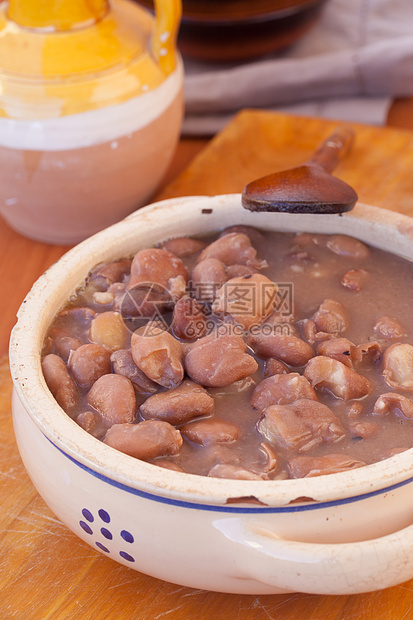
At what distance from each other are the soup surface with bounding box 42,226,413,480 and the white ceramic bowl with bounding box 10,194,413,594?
4cm

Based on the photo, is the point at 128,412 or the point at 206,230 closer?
the point at 128,412

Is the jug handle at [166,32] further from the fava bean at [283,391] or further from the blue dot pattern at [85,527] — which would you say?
the blue dot pattern at [85,527]

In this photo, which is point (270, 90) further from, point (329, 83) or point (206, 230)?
point (206, 230)

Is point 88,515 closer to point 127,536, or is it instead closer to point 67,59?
point 127,536

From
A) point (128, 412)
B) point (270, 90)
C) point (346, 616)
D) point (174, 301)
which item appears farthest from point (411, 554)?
point (270, 90)

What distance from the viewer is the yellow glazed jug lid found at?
130cm

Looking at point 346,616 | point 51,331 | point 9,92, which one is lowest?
point 346,616

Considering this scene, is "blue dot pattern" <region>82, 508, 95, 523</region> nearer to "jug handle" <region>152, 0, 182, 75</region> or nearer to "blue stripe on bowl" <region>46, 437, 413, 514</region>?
"blue stripe on bowl" <region>46, 437, 413, 514</region>

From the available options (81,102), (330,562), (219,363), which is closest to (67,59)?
(81,102)

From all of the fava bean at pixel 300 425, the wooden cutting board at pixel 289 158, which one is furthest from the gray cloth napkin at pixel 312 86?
the fava bean at pixel 300 425

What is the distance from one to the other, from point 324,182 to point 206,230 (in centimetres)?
19

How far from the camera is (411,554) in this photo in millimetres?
729

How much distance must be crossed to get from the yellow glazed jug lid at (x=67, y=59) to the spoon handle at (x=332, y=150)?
324 millimetres

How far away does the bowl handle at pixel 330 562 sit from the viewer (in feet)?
2.36
